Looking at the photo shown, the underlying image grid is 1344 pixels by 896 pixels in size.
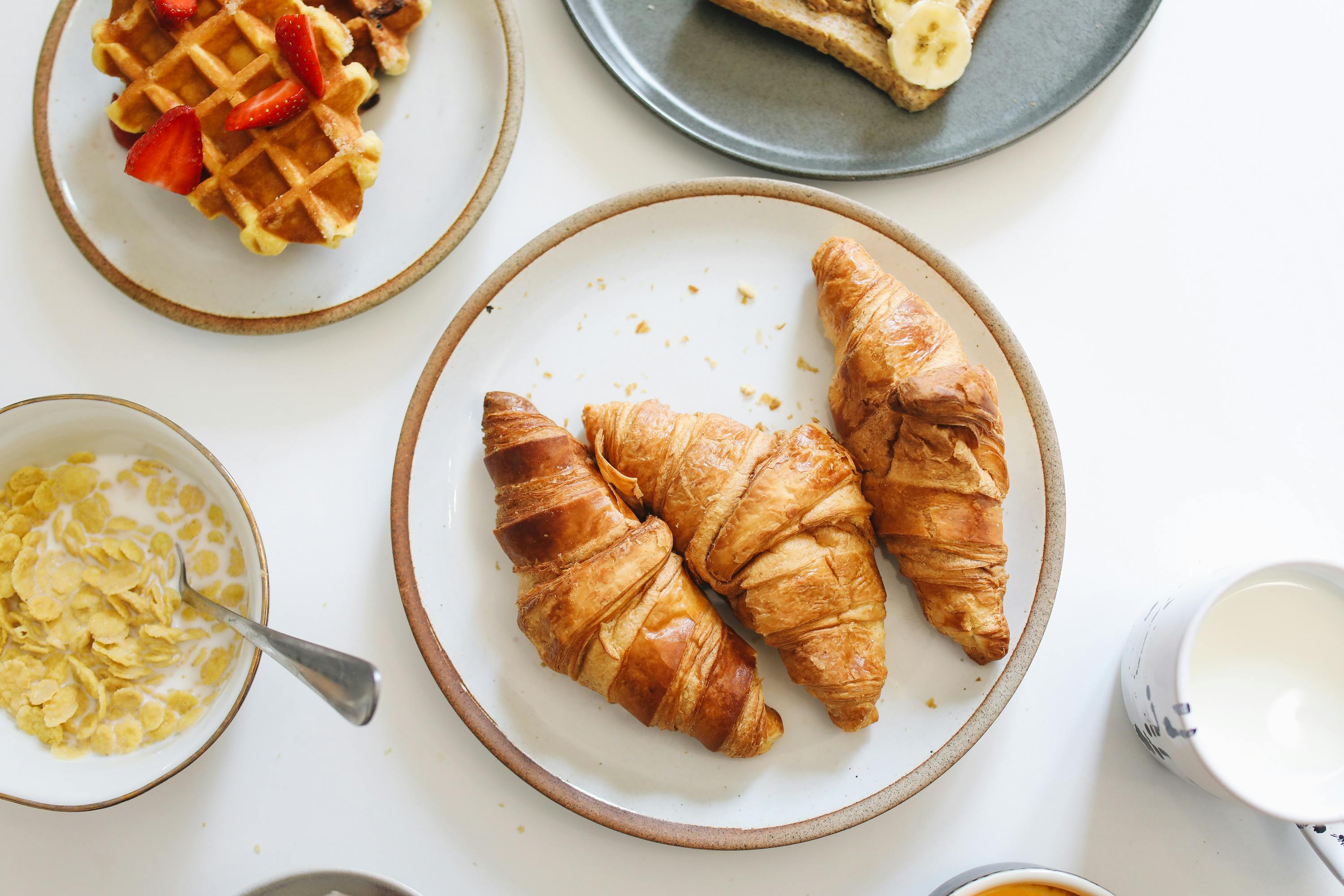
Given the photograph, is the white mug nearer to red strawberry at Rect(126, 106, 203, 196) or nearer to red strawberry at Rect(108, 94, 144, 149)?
red strawberry at Rect(126, 106, 203, 196)

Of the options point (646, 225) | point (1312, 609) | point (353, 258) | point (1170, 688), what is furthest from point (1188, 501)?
point (353, 258)

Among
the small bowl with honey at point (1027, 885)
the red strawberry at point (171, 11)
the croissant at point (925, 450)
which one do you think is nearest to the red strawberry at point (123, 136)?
the red strawberry at point (171, 11)

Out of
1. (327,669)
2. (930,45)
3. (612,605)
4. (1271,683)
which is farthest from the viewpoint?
(930,45)

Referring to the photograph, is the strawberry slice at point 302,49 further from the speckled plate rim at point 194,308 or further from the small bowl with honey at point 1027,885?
the small bowl with honey at point 1027,885

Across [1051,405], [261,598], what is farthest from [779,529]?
[261,598]

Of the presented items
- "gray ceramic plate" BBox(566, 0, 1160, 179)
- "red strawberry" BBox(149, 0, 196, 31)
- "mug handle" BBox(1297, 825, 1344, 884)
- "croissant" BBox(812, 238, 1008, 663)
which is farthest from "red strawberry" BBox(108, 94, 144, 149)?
"mug handle" BBox(1297, 825, 1344, 884)

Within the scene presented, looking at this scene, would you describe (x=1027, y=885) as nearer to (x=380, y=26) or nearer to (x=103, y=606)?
(x=103, y=606)
